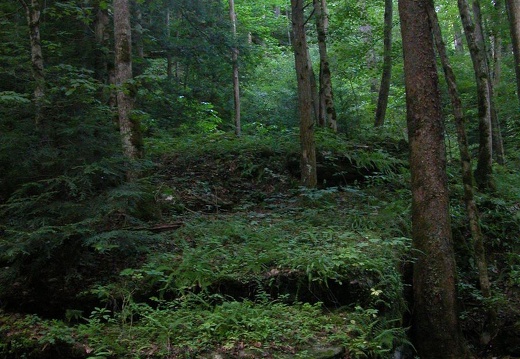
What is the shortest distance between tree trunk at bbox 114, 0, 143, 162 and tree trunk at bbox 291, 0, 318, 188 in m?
3.35


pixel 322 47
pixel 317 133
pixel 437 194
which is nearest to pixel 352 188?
pixel 317 133

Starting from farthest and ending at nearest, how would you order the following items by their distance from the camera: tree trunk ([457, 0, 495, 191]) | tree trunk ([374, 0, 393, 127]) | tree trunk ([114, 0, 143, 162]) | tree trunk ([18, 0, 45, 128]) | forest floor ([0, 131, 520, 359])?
tree trunk ([374, 0, 393, 127])
tree trunk ([457, 0, 495, 191])
tree trunk ([114, 0, 143, 162])
tree trunk ([18, 0, 45, 128])
forest floor ([0, 131, 520, 359])

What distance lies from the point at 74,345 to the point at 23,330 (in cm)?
98

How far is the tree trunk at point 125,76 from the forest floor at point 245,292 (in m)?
0.97

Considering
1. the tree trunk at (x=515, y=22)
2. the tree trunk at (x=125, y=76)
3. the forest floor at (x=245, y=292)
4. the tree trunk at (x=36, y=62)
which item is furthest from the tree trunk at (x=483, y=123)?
the tree trunk at (x=36, y=62)

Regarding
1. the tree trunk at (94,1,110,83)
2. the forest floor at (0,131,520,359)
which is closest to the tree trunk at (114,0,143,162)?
the forest floor at (0,131,520,359)

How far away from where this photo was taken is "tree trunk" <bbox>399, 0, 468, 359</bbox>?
6352 millimetres

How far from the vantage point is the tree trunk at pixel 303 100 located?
31.3ft

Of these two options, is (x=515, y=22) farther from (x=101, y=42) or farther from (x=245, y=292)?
(x=245, y=292)

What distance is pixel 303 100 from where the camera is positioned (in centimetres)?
961

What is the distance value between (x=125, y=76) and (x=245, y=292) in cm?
451

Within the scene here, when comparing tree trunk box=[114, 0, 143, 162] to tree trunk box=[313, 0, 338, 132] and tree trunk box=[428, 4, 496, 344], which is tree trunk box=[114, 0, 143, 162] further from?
tree trunk box=[313, 0, 338, 132]

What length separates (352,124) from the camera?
15352mm

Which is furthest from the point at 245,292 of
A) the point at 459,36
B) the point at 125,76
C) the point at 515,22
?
the point at 459,36
